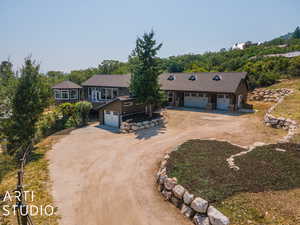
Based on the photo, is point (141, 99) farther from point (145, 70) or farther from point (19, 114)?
point (19, 114)

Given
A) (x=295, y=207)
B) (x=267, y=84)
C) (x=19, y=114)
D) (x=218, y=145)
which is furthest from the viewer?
(x=267, y=84)

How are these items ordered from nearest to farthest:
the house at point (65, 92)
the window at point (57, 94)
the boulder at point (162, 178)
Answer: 1. the boulder at point (162, 178)
2. the house at point (65, 92)
3. the window at point (57, 94)

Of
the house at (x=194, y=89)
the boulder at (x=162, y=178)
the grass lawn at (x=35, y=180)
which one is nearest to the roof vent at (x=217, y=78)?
the house at (x=194, y=89)

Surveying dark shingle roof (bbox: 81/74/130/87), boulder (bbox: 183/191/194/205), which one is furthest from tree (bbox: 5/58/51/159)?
dark shingle roof (bbox: 81/74/130/87)

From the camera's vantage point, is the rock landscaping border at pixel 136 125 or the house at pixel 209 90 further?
the house at pixel 209 90

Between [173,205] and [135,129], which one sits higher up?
[135,129]

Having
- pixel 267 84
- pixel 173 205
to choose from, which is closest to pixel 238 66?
pixel 267 84

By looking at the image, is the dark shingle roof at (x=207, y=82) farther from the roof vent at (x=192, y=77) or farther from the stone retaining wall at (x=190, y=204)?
the stone retaining wall at (x=190, y=204)

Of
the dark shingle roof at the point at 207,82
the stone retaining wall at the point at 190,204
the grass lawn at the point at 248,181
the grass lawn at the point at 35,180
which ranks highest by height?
the dark shingle roof at the point at 207,82
